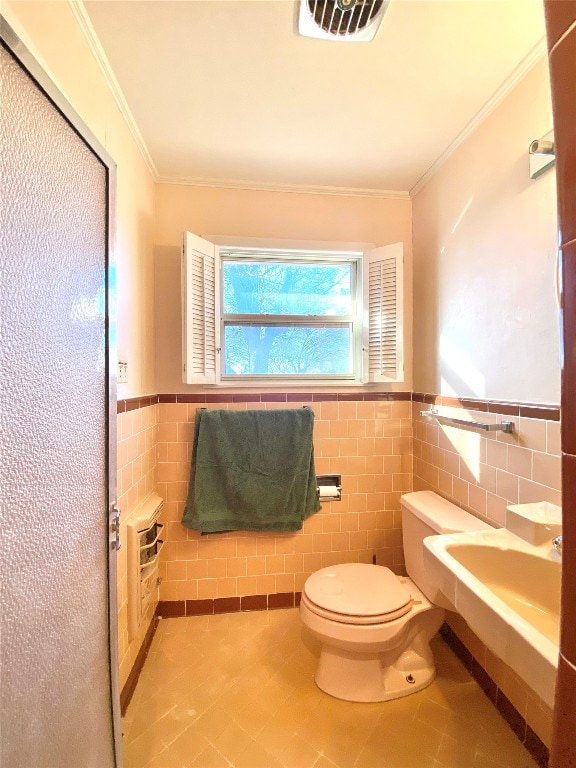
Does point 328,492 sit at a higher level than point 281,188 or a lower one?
lower

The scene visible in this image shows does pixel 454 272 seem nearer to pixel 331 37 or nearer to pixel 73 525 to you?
pixel 331 37

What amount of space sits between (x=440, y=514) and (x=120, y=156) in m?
2.08

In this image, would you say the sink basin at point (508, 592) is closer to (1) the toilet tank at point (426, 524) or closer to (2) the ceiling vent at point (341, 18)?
(1) the toilet tank at point (426, 524)

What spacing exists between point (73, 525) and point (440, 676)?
1.69 meters

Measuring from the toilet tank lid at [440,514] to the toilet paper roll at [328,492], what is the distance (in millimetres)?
443

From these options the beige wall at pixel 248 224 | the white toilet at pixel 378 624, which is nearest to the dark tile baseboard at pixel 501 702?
the white toilet at pixel 378 624

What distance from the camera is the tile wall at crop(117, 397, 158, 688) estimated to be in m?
1.36

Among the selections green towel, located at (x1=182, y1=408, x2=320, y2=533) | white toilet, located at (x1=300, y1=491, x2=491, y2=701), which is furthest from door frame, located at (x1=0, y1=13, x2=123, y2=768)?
green towel, located at (x1=182, y1=408, x2=320, y2=533)

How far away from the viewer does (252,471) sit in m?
1.91

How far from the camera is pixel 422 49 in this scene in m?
1.17

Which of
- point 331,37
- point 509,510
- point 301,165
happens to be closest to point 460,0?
point 331,37

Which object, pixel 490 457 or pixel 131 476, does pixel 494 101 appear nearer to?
pixel 490 457

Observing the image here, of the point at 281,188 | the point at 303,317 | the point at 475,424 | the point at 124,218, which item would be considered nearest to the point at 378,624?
the point at 475,424

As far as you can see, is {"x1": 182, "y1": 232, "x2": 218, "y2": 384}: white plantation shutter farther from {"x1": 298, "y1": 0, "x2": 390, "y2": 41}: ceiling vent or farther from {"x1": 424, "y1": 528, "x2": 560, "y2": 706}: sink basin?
{"x1": 424, "y1": 528, "x2": 560, "y2": 706}: sink basin
